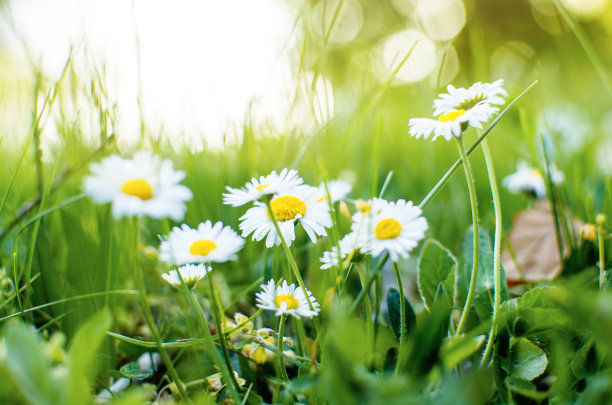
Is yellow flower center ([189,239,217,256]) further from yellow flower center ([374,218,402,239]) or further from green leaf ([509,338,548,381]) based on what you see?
green leaf ([509,338,548,381])

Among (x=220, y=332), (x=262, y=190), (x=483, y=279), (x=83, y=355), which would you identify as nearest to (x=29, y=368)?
(x=83, y=355)

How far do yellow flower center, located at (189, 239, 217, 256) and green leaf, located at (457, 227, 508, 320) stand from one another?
12.9 inches

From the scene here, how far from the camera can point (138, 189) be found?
35 cm

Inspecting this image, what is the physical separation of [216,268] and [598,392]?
58cm

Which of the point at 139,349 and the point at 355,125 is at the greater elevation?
the point at 355,125

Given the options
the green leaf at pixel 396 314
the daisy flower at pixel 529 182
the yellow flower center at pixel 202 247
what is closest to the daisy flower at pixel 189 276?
the yellow flower center at pixel 202 247

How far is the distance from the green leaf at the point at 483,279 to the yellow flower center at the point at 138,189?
41cm

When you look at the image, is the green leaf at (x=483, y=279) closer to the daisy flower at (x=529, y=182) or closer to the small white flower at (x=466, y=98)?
the small white flower at (x=466, y=98)

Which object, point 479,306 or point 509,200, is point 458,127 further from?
point 509,200

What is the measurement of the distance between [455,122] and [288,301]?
0.25 m

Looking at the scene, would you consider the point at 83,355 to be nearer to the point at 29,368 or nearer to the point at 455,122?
the point at 29,368

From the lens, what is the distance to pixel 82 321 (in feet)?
1.73

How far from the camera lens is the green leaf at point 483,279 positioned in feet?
1.80

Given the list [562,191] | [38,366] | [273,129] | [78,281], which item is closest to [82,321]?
[78,281]
